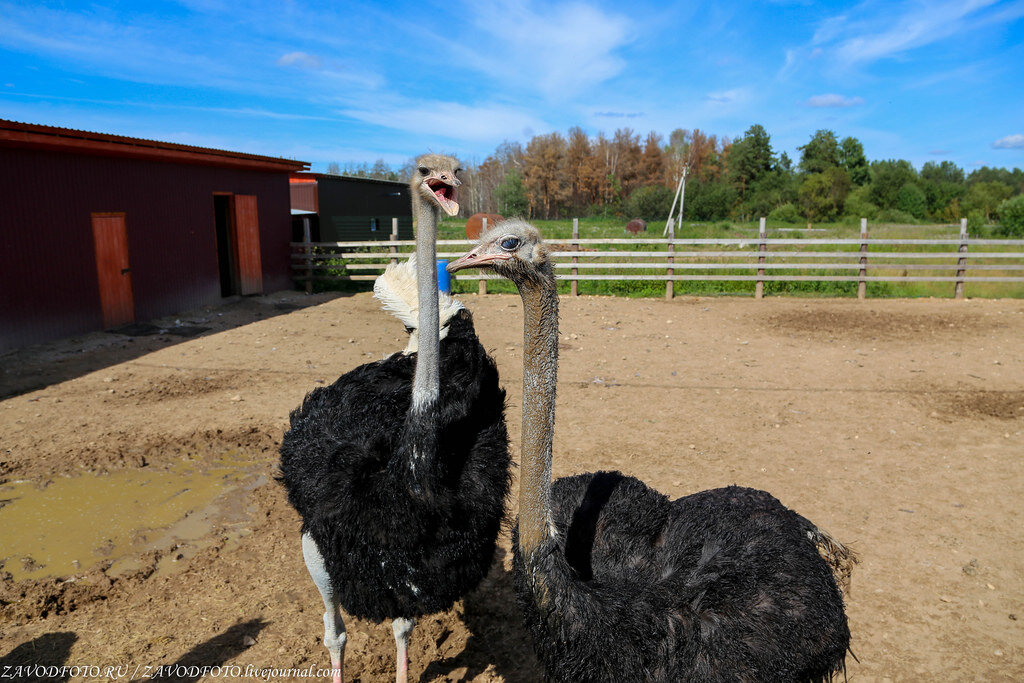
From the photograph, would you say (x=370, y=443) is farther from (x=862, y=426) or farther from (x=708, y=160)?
(x=708, y=160)

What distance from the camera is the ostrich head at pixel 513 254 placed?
212 cm

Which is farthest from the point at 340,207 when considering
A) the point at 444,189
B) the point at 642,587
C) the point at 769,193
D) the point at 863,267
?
the point at 769,193

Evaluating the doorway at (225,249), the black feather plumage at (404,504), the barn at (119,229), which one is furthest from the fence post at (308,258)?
A: the black feather plumage at (404,504)

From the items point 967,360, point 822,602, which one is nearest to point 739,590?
point 822,602

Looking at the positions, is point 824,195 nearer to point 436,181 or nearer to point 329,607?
point 436,181

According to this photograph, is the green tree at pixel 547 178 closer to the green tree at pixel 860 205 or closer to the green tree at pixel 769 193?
the green tree at pixel 769 193

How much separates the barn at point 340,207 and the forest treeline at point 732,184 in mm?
14126

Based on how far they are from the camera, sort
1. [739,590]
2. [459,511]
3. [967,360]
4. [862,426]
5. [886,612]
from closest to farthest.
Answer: [739,590], [459,511], [886,612], [862,426], [967,360]

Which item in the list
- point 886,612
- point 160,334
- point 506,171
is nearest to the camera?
point 886,612

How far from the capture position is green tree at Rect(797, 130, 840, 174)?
177ft

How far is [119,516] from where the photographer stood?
4.64m

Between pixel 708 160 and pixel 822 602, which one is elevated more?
pixel 708 160

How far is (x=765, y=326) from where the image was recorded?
1125cm

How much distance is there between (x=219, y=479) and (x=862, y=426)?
5.62 meters
